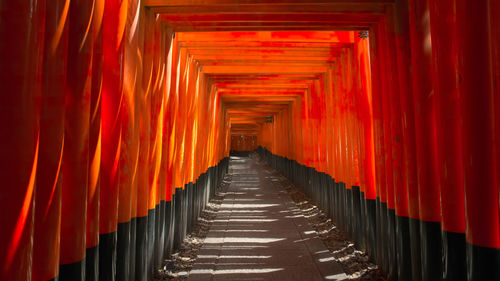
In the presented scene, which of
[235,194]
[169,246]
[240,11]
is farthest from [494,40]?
[235,194]

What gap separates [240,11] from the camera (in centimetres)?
420

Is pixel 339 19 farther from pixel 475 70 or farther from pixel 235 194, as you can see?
pixel 235 194

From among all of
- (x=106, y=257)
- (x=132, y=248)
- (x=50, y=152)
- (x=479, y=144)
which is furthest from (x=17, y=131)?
(x=479, y=144)

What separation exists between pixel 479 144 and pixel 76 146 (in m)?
2.89

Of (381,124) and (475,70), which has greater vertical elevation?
(475,70)

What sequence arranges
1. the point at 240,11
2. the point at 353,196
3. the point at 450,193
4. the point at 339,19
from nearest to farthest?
1. the point at 450,193
2. the point at 240,11
3. the point at 339,19
4. the point at 353,196

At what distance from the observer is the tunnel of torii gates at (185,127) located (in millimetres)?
1624

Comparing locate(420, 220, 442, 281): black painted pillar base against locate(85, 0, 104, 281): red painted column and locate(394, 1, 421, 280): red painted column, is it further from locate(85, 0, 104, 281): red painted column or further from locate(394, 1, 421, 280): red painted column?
locate(85, 0, 104, 281): red painted column

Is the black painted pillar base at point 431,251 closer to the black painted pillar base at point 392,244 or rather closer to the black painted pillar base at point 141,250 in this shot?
the black painted pillar base at point 392,244

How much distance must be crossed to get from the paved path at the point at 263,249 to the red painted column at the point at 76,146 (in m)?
2.62

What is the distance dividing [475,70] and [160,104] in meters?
3.74

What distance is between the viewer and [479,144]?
6.93ft

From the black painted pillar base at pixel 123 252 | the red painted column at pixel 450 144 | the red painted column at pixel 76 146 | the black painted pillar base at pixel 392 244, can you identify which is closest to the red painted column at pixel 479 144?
the red painted column at pixel 450 144

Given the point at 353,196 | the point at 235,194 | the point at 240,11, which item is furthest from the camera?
the point at 235,194
